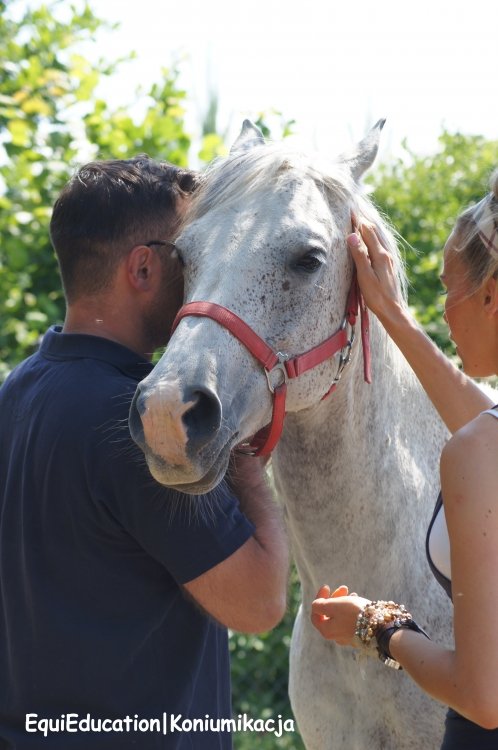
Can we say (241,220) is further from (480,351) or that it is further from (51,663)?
(51,663)

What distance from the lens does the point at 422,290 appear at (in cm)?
541

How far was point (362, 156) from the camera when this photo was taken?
2592 millimetres

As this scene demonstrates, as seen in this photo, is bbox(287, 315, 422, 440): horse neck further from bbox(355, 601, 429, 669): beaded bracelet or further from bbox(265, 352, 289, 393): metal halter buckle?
bbox(355, 601, 429, 669): beaded bracelet

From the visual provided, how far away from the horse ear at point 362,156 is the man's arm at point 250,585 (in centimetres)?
104

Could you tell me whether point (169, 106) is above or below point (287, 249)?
below

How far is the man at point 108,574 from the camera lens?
198 cm

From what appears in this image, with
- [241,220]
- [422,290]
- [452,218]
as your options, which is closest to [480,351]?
[241,220]

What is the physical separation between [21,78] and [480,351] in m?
4.16

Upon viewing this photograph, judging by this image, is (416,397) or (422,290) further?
(422,290)

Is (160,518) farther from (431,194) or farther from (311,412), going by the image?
(431,194)

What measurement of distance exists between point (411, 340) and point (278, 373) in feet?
1.04

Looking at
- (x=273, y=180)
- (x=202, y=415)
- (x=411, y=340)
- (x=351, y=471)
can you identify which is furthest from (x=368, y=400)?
(x=202, y=415)

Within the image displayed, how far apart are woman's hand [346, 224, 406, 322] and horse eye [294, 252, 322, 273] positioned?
0.12m

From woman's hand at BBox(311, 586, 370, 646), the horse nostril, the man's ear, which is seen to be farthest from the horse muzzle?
the man's ear
